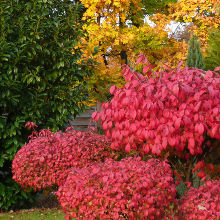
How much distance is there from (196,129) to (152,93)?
80 cm

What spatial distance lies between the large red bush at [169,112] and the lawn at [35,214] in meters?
3.10

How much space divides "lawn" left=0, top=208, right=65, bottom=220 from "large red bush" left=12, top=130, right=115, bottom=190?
2.76 feet

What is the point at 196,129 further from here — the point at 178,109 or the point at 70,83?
the point at 70,83

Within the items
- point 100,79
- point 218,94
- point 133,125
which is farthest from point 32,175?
point 100,79

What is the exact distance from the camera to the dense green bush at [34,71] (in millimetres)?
7004

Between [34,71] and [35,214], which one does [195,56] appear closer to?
[34,71]

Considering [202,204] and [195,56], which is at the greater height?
[202,204]

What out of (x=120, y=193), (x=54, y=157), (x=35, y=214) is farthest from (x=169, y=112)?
(x=35, y=214)

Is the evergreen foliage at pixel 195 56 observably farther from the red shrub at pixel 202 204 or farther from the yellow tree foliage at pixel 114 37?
the red shrub at pixel 202 204

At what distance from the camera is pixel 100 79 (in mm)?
15773

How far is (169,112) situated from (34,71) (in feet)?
12.7

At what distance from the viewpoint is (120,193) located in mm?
4016

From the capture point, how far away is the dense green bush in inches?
276

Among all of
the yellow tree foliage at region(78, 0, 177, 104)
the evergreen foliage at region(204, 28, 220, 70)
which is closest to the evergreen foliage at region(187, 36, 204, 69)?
the evergreen foliage at region(204, 28, 220, 70)
